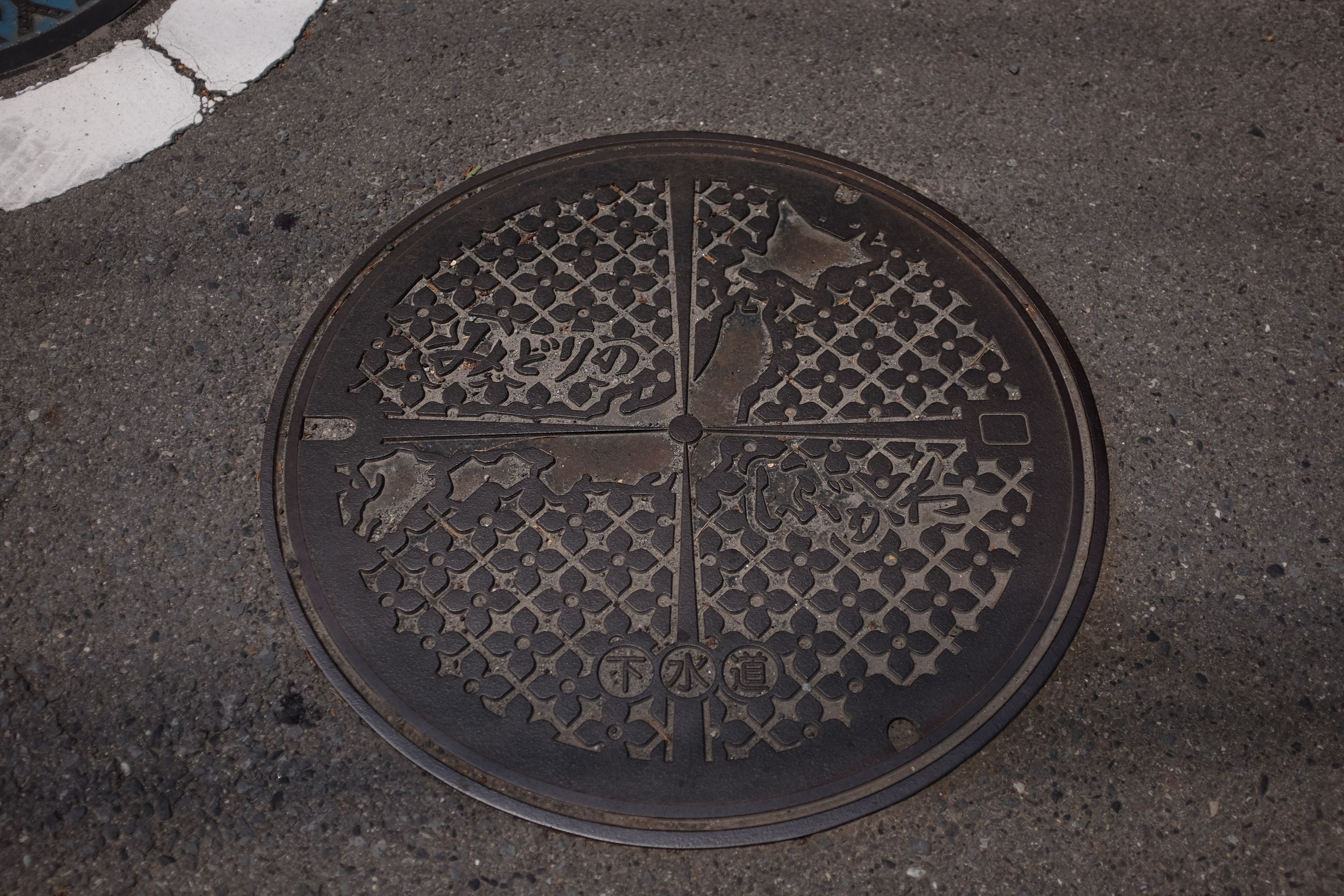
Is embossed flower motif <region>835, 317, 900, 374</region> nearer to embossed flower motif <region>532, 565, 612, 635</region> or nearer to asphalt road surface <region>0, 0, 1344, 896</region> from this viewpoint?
asphalt road surface <region>0, 0, 1344, 896</region>

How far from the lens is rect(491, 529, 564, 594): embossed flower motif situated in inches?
77.4

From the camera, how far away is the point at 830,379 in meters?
2.18

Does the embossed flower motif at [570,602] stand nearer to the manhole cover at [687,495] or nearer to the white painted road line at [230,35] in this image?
the manhole cover at [687,495]

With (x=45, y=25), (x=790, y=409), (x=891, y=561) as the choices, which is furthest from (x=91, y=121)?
(x=891, y=561)

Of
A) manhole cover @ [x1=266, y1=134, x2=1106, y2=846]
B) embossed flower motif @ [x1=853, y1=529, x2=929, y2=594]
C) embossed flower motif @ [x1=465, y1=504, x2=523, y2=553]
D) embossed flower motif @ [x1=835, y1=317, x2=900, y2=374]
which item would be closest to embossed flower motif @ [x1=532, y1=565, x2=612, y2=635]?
manhole cover @ [x1=266, y1=134, x2=1106, y2=846]

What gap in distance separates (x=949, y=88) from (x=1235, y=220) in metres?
0.86

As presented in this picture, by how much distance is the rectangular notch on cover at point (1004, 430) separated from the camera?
2109mm

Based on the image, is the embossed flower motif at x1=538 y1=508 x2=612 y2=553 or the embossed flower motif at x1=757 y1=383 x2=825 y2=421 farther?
the embossed flower motif at x1=757 y1=383 x2=825 y2=421

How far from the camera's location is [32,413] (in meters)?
2.21

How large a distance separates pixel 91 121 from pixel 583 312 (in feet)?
5.23

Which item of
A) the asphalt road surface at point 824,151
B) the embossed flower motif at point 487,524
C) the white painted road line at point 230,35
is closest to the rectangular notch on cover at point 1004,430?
the asphalt road surface at point 824,151

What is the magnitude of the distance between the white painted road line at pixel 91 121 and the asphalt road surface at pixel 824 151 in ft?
0.30

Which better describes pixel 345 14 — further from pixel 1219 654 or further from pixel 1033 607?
pixel 1219 654

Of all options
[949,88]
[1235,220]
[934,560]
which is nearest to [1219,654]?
[934,560]
